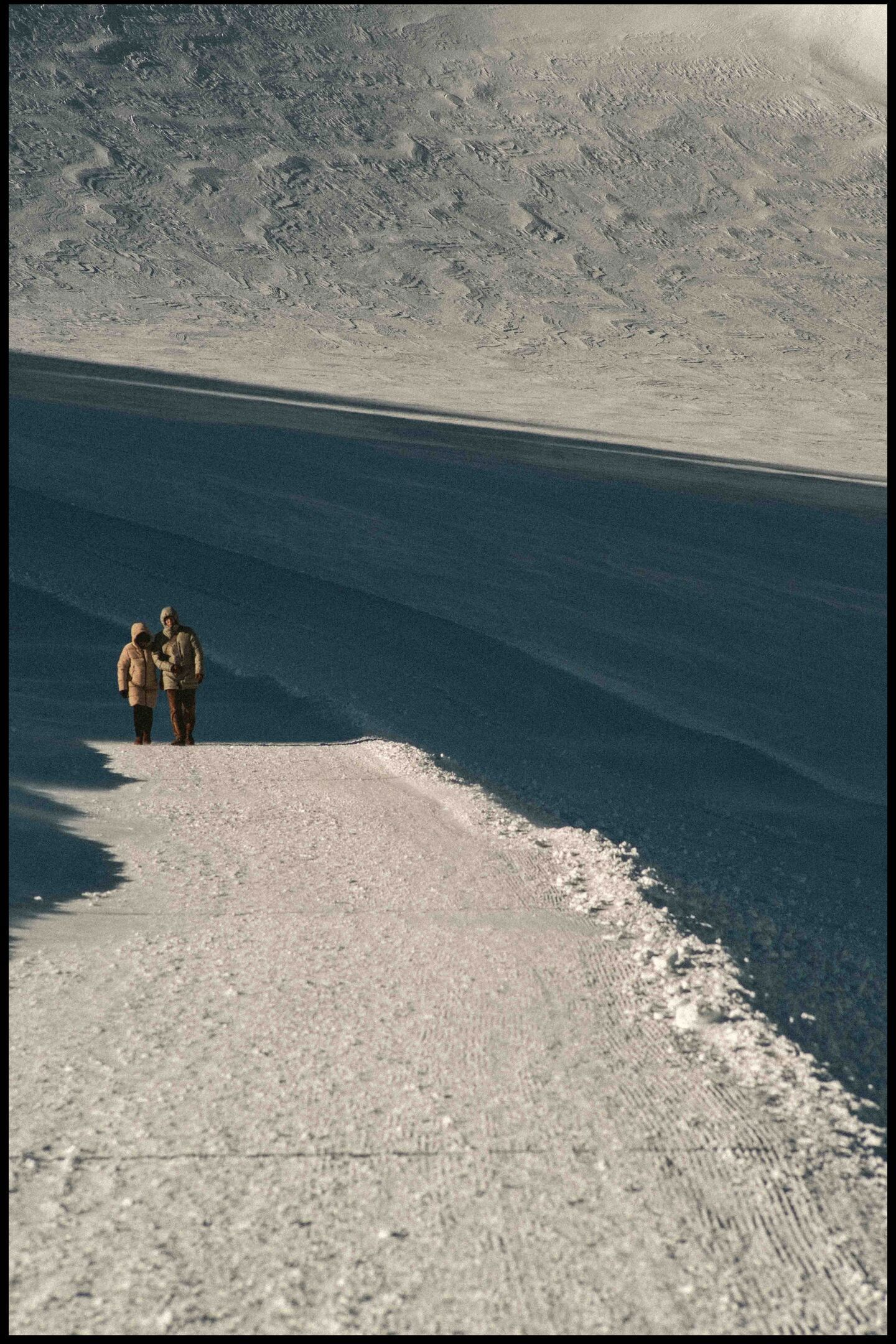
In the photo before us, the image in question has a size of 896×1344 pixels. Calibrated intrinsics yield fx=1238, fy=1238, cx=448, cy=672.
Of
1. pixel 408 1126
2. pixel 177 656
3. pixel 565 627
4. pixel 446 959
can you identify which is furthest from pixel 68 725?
pixel 408 1126

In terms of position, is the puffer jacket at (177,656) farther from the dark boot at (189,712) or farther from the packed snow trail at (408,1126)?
the packed snow trail at (408,1126)

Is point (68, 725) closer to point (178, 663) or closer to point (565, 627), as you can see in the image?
point (178, 663)

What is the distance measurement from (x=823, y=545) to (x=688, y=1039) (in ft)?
29.4

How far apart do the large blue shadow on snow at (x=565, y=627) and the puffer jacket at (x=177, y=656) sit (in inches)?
49.4

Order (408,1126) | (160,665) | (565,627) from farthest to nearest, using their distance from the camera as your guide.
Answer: (565,627) < (160,665) < (408,1126)

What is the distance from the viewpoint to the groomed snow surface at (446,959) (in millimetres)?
2436

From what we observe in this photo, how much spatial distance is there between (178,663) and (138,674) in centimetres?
19

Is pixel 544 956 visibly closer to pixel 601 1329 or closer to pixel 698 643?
pixel 601 1329

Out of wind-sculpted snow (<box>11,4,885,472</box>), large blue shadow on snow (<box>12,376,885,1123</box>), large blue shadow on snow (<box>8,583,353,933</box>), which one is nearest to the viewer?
large blue shadow on snow (<box>8,583,353,933</box>)

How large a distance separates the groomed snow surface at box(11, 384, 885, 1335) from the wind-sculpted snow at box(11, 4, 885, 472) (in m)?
9.15

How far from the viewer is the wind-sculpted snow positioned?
71.2 ft

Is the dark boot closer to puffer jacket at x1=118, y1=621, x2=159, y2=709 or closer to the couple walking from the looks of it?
the couple walking

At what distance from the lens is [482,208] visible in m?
28.8

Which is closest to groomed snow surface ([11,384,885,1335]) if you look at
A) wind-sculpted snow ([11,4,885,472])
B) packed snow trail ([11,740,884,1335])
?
packed snow trail ([11,740,884,1335])
